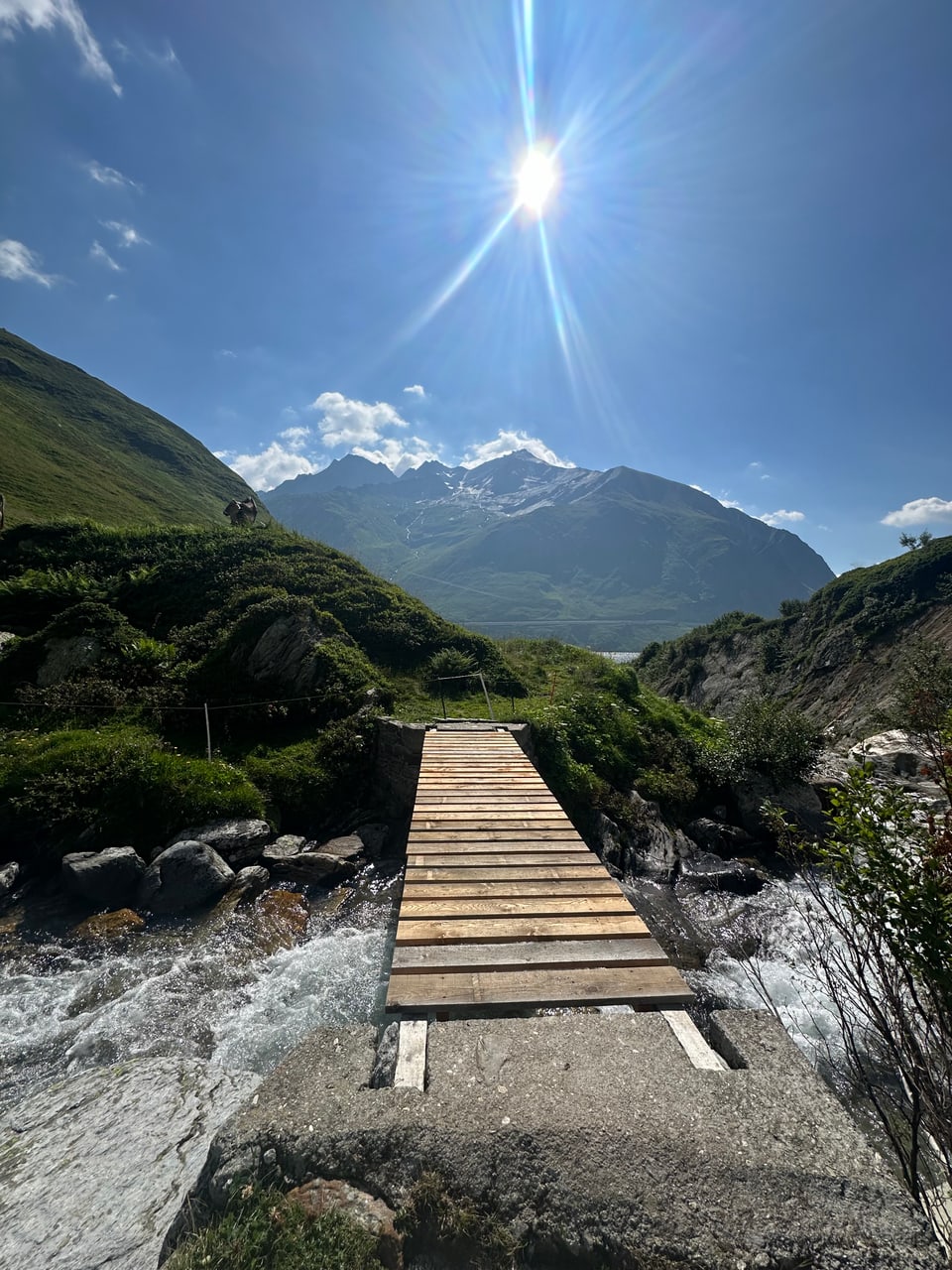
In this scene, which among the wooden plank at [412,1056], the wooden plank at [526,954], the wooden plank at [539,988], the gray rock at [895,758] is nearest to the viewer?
the wooden plank at [412,1056]

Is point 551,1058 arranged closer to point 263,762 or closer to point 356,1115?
point 356,1115

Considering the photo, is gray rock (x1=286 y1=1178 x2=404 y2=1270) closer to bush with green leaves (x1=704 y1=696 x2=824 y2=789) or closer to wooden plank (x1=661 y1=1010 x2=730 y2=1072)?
wooden plank (x1=661 y1=1010 x2=730 y2=1072)

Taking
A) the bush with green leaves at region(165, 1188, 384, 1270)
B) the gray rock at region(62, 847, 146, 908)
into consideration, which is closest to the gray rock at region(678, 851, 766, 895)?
the bush with green leaves at region(165, 1188, 384, 1270)

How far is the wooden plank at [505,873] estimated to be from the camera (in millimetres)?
6504

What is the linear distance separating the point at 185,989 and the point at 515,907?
20.6 feet

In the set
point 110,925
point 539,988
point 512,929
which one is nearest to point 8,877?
point 110,925

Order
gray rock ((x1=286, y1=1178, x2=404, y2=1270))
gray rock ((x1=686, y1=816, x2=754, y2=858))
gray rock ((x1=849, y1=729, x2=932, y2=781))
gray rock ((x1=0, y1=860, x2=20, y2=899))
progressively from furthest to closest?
gray rock ((x1=849, y1=729, x2=932, y2=781)) → gray rock ((x1=686, y1=816, x2=754, y2=858)) → gray rock ((x1=0, y1=860, x2=20, y2=899)) → gray rock ((x1=286, y1=1178, x2=404, y2=1270))

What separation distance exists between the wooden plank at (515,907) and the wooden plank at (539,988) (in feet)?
3.01

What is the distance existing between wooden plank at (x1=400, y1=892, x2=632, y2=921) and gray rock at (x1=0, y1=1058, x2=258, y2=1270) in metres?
2.85

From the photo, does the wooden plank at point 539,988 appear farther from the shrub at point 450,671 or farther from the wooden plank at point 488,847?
the shrub at point 450,671

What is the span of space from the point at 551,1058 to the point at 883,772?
63.3ft

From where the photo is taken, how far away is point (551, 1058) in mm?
3514

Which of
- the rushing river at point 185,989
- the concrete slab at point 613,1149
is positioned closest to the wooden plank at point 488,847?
the rushing river at point 185,989

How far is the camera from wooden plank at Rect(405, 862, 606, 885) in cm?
650
